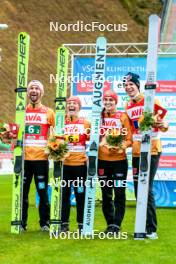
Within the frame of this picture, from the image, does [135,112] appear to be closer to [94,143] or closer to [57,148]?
[94,143]

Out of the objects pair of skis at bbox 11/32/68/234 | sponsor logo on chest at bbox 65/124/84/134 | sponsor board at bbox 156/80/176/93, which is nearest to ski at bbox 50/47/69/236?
pair of skis at bbox 11/32/68/234

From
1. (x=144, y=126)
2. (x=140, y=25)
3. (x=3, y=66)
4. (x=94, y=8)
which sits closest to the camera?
(x=144, y=126)

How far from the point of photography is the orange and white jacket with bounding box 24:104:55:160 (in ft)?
30.4

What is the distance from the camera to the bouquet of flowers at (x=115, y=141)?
8695mm

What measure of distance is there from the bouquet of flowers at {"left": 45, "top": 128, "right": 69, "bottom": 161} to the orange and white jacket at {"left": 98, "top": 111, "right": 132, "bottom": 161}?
0.48m

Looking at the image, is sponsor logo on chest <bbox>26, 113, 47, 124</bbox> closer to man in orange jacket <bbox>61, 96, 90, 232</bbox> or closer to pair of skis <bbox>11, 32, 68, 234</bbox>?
pair of skis <bbox>11, 32, 68, 234</bbox>

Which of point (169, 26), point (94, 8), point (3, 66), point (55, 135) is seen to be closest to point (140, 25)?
point (94, 8)

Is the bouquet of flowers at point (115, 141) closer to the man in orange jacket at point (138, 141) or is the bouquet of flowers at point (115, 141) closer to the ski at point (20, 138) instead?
the man in orange jacket at point (138, 141)

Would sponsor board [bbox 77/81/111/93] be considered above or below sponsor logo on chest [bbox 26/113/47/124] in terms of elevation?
above

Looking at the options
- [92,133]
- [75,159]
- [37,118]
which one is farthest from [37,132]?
[92,133]

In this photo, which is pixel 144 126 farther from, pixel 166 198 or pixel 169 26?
pixel 169 26

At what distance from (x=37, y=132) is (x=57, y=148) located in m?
0.55

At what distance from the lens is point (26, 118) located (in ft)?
30.6

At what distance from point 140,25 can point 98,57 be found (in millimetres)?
69128
